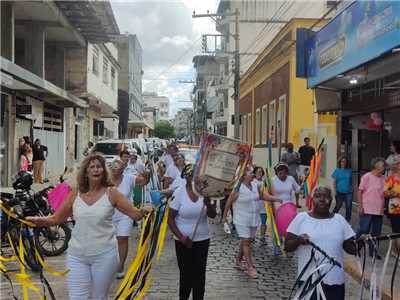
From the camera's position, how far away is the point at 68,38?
2491 cm

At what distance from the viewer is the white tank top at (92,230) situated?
13.6 feet

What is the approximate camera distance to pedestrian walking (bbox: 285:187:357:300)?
159 inches

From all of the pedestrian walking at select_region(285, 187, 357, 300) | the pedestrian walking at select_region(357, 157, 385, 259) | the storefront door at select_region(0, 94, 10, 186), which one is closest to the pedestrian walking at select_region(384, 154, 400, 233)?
the pedestrian walking at select_region(357, 157, 385, 259)

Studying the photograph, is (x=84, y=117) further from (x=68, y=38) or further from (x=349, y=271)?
(x=349, y=271)

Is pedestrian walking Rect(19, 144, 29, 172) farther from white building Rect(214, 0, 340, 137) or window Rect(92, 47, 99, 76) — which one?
white building Rect(214, 0, 340, 137)

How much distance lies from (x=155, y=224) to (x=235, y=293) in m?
1.83

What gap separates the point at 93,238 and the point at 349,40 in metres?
7.54

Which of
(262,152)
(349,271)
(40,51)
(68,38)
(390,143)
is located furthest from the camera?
(262,152)

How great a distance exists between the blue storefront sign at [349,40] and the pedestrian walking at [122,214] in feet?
14.6

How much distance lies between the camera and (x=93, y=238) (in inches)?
164

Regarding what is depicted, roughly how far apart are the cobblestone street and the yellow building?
8.93 meters

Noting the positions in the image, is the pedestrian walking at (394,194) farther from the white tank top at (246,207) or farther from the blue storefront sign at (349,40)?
the white tank top at (246,207)

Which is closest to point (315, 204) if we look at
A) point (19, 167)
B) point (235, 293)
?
point (235, 293)

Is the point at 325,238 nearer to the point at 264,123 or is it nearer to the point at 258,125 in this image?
the point at 264,123
